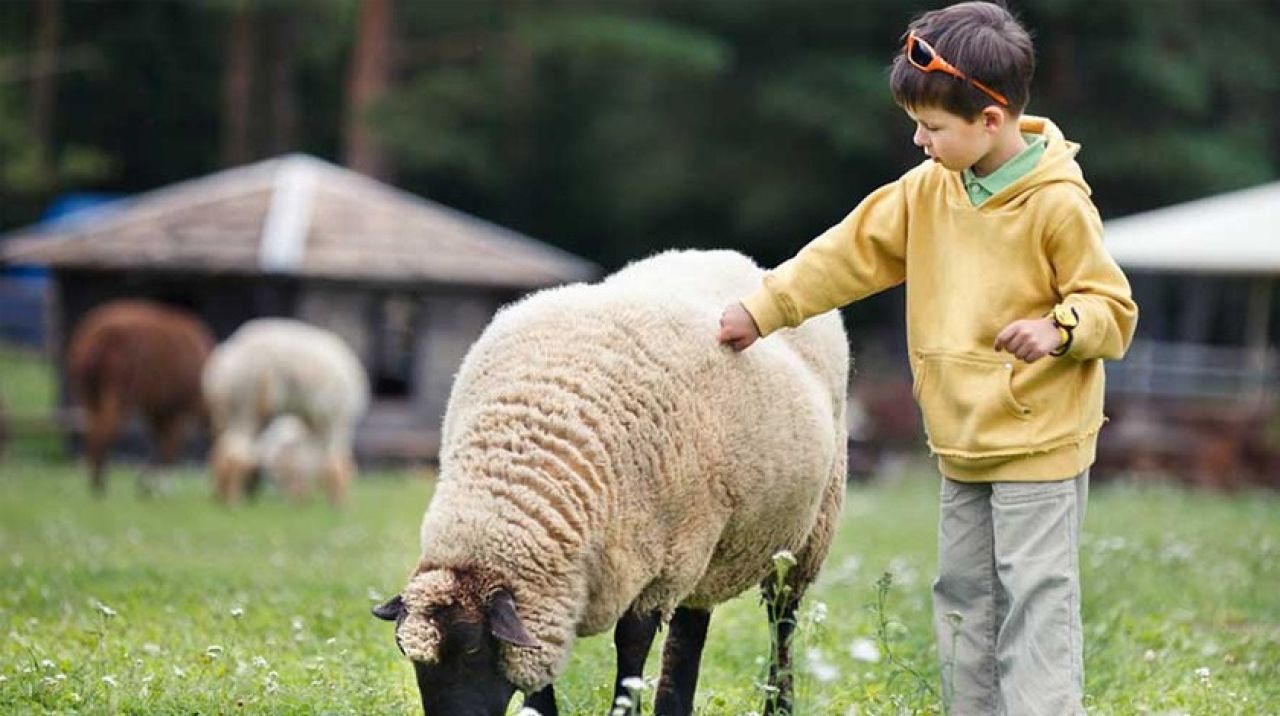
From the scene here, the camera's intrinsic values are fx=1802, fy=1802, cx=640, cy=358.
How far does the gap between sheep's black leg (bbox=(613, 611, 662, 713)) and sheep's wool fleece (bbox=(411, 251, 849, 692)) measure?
5 cm

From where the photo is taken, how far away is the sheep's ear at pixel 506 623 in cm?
452

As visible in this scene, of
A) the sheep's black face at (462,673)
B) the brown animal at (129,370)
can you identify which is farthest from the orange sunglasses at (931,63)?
the brown animal at (129,370)

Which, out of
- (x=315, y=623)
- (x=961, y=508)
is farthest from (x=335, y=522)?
A: (x=961, y=508)

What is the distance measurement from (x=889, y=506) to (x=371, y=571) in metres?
9.38

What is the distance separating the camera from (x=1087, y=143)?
34406 millimetres

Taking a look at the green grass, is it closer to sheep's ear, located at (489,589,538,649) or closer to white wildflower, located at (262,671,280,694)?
white wildflower, located at (262,671,280,694)

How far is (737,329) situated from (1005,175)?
99 centimetres

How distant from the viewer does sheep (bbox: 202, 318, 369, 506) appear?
741 inches

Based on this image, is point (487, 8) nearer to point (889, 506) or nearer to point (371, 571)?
point (889, 506)

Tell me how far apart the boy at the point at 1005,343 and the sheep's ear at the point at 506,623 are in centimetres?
117

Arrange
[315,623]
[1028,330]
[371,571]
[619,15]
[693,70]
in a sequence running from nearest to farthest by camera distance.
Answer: [1028,330]
[315,623]
[371,571]
[693,70]
[619,15]

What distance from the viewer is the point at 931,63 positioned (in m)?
4.72

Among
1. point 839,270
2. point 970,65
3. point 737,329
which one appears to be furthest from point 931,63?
point 737,329

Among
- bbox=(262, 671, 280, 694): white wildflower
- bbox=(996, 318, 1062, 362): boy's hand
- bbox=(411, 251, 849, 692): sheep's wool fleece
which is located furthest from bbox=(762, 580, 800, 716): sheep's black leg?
bbox=(262, 671, 280, 694): white wildflower
